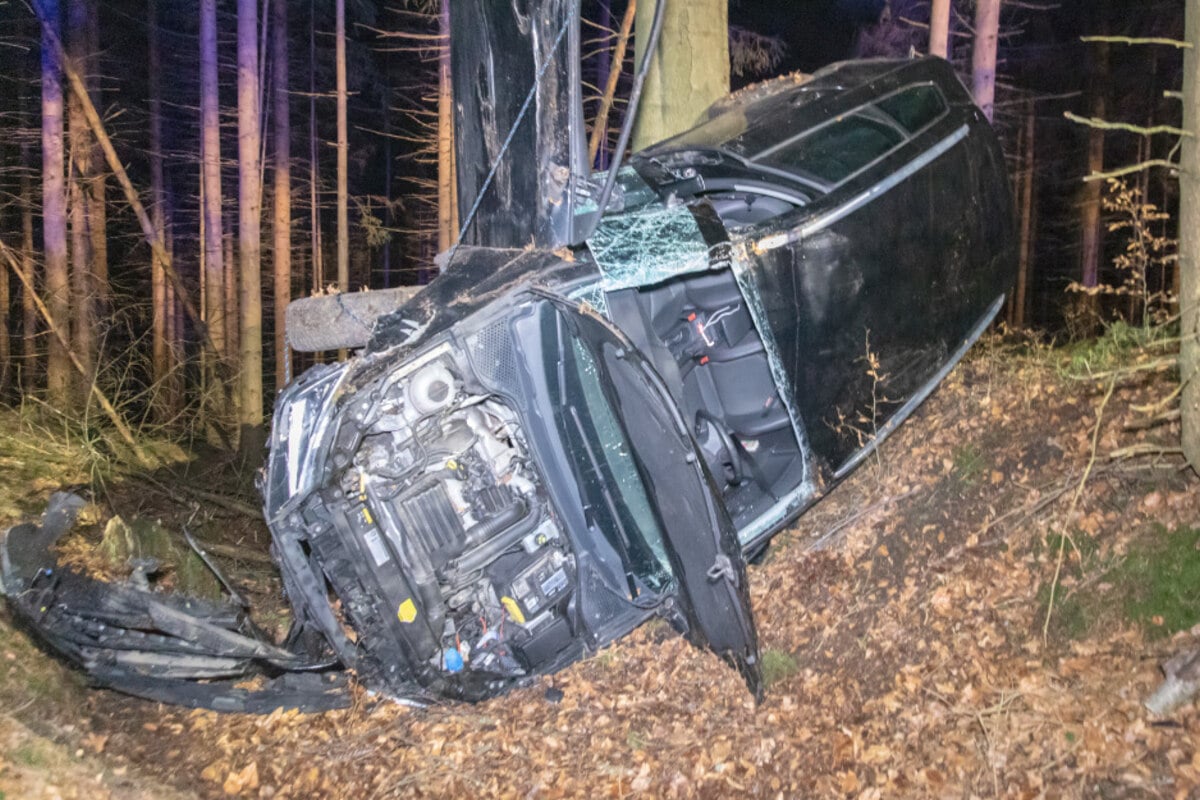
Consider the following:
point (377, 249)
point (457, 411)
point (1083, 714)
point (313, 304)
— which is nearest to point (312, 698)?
point (457, 411)

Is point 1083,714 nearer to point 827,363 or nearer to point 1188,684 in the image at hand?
point 1188,684

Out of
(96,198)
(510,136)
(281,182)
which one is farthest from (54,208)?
(510,136)

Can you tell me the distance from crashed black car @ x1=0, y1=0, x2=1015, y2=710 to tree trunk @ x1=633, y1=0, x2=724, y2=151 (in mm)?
2337

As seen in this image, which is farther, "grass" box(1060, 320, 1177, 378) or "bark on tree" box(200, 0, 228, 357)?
"bark on tree" box(200, 0, 228, 357)

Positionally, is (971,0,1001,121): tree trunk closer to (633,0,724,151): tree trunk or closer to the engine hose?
(633,0,724,151): tree trunk

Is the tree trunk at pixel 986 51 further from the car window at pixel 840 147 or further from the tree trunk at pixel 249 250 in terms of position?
the tree trunk at pixel 249 250

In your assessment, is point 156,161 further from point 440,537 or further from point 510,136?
point 440,537

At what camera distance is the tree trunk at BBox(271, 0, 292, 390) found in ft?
50.2

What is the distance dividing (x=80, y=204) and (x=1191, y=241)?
14.4m

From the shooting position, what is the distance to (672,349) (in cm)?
480

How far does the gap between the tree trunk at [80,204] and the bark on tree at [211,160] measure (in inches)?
67.8

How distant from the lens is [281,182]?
1644cm

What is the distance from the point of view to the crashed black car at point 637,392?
12.2ft

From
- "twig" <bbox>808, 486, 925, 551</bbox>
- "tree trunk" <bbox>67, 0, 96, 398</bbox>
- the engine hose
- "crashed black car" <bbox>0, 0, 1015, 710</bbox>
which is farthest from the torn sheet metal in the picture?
"tree trunk" <bbox>67, 0, 96, 398</bbox>
